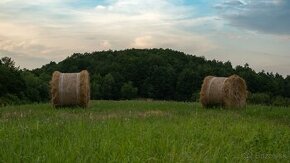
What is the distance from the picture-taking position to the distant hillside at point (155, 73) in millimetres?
60281

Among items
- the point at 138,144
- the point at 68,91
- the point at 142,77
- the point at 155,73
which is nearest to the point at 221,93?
the point at 68,91

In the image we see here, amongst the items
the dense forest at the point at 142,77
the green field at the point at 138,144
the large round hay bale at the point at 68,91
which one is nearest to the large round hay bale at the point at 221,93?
the large round hay bale at the point at 68,91

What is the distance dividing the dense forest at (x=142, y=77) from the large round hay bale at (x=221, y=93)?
29.2 meters

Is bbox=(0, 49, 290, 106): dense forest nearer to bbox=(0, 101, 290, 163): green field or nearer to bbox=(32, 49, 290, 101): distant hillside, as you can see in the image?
bbox=(32, 49, 290, 101): distant hillside

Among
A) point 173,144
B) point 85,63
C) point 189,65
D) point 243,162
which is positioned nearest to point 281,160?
point 243,162

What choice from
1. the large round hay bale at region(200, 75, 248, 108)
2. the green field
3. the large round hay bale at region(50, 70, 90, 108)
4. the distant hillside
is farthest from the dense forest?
the green field

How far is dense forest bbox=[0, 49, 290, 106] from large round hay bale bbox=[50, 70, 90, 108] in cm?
3258

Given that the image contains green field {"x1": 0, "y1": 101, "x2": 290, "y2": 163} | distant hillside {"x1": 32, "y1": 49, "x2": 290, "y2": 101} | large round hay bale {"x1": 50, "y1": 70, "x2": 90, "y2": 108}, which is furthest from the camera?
distant hillside {"x1": 32, "y1": 49, "x2": 290, "y2": 101}

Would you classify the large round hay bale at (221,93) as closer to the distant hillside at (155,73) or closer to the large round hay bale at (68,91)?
the large round hay bale at (68,91)

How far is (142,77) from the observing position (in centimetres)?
7400

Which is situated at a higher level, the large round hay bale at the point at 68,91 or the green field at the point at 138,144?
the large round hay bale at the point at 68,91

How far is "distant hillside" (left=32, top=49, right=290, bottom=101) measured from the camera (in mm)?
60281

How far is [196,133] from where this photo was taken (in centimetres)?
1009

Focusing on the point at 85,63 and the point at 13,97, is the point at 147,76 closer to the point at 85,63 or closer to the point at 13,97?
the point at 85,63
